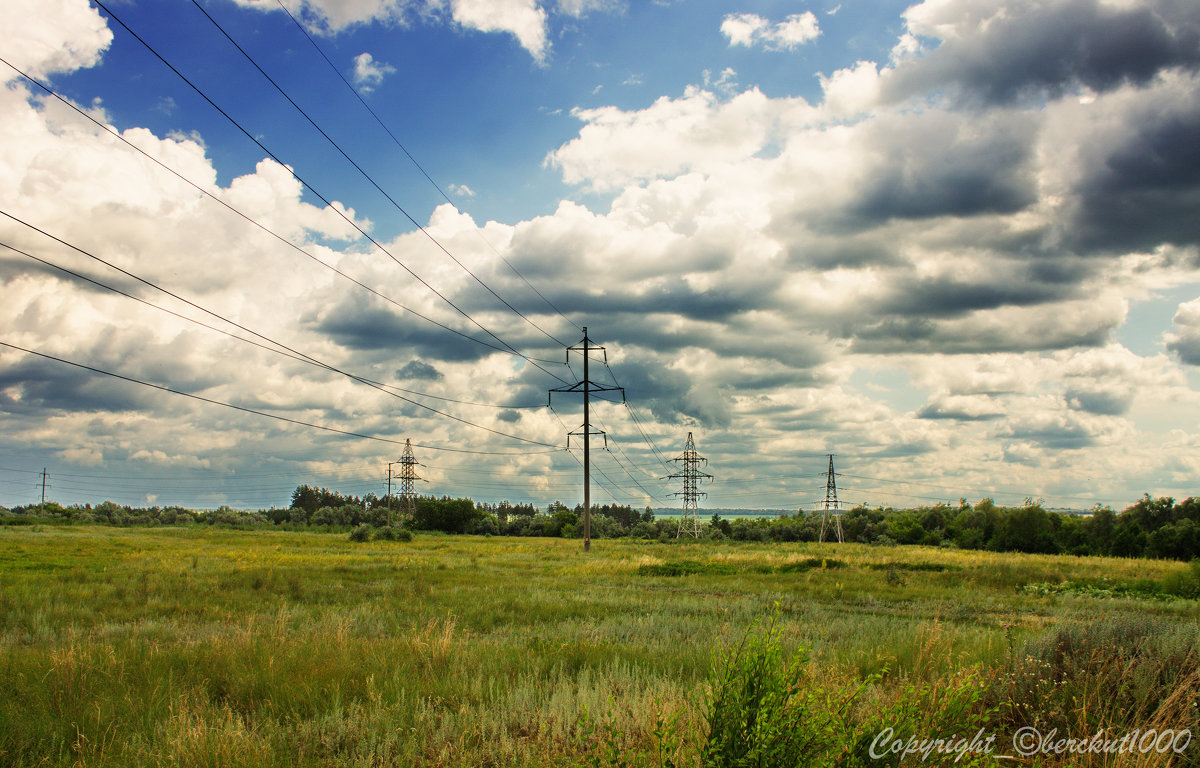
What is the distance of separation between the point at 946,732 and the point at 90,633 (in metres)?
15.8

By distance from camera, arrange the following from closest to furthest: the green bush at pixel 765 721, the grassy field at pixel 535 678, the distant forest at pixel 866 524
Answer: the green bush at pixel 765 721
the grassy field at pixel 535 678
the distant forest at pixel 866 524

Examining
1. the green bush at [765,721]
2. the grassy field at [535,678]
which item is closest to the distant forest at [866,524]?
the grassy field at [535,678]

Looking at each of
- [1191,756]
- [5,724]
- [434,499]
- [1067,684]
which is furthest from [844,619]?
[434,499]

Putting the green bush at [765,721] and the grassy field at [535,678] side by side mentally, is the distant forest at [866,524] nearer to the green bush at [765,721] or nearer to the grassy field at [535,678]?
the grassy field at [535,678]

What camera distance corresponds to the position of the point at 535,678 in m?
8.82

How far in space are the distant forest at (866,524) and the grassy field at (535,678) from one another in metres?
53.7

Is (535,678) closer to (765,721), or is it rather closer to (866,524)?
(765,721)

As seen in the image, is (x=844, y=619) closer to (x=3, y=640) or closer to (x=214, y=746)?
(x=214, y=746)

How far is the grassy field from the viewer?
5.50m

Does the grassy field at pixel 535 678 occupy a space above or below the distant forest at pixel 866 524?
above

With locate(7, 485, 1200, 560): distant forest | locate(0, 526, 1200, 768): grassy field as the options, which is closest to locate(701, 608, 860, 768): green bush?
locate(0, 526, 1200, 768): grassy field

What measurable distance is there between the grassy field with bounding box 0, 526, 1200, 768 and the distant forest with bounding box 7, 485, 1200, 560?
53.7 m

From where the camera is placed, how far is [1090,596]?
23.6m

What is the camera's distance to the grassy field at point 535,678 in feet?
18.0
